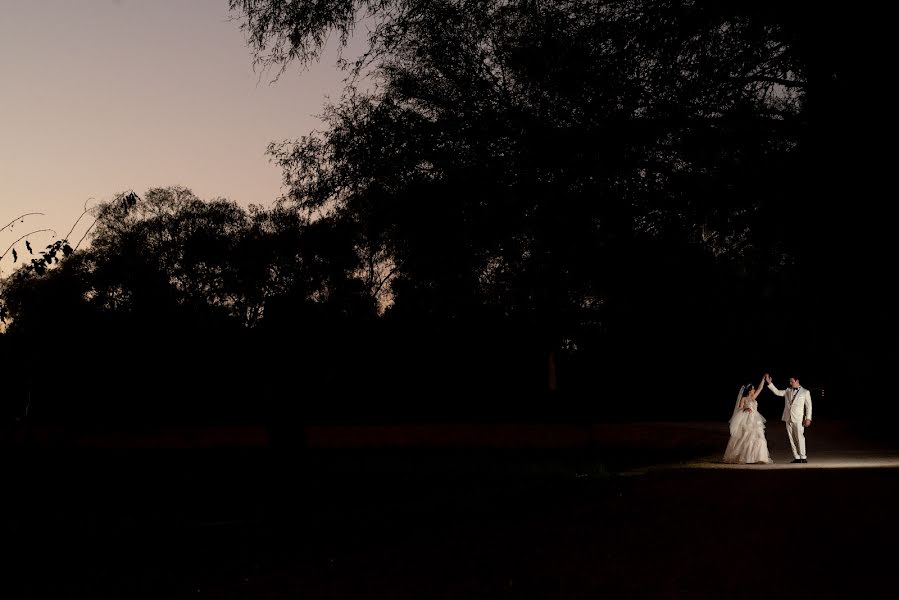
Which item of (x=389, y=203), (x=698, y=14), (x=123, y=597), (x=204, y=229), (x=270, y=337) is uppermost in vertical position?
(x=204, y=229)

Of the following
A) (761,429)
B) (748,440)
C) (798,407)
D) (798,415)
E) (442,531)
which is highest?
(798,407)

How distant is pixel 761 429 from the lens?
20.8m

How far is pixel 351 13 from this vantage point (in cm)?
1119

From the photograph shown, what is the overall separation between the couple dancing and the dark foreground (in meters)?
2.00

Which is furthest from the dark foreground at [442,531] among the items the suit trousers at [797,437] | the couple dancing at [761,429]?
the couple dancing at [761,429]

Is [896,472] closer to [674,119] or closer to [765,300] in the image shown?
[765,300]

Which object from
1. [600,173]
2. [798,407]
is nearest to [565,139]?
[600,173]

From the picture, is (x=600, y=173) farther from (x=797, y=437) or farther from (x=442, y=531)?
(x=797, y=437)

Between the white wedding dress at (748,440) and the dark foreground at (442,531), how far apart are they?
85.2 inches

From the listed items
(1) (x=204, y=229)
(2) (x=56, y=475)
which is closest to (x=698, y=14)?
(2) (x=56, y=475)

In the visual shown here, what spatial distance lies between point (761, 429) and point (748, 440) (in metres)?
0.36

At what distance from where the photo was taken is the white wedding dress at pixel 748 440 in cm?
2075

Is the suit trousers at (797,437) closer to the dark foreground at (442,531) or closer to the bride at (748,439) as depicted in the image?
the bride at (748,439)

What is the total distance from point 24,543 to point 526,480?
8927 millimetres
